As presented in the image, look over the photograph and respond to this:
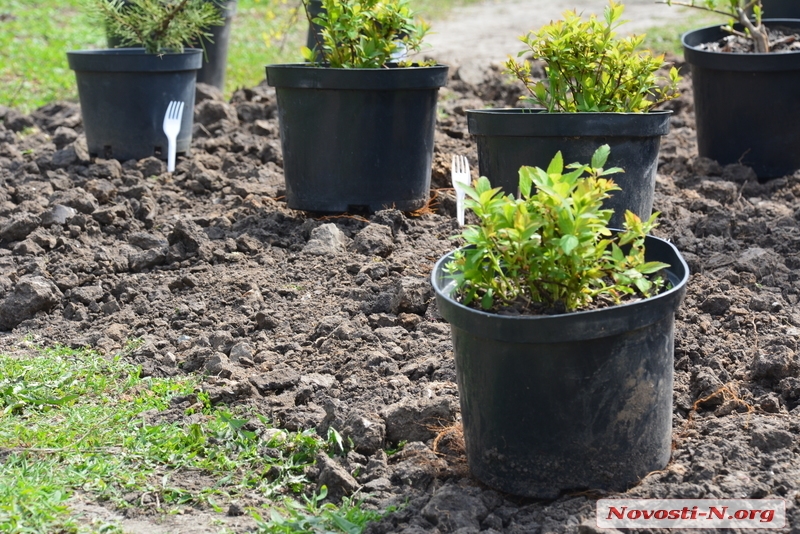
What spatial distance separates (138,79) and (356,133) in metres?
1.79

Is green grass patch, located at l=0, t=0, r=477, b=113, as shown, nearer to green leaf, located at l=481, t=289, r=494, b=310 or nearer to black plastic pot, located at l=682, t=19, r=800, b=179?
black plastic pot, located at l=682, t=19, r=800, b=179

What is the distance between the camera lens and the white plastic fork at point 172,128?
5.25 m

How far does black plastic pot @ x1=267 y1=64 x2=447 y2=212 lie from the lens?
4145 millimetres

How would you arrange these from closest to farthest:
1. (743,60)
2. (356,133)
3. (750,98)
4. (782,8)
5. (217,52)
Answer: (356,133) < (743,60) < (750,98) < (782,8) < (217,52)

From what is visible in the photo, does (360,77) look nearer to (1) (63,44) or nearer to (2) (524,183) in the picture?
(2) (524,183)

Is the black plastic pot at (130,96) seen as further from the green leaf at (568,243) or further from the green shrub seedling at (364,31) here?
the green leaf at (568,243)

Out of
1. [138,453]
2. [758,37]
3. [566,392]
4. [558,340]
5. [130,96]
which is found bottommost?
[138,453]

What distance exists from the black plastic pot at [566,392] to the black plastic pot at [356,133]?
2.07 metres

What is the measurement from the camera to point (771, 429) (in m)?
2.34

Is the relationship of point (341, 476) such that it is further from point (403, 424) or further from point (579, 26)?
point (579, 26)

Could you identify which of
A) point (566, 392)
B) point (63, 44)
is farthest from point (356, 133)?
point (63, 44)

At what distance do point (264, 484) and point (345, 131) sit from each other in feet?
7.20

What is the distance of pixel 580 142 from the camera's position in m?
3.45

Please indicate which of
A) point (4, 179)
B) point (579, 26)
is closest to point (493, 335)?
point (579, 26)
